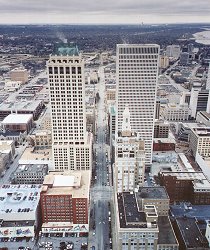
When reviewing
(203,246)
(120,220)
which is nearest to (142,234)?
(120,220)

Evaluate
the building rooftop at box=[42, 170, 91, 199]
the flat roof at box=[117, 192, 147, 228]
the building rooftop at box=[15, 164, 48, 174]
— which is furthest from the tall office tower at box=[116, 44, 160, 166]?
the building rooftop at box=[15, 164, 48, 174]

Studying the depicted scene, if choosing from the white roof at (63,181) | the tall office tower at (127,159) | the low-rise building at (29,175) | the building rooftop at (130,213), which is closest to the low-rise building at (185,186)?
the tall office tower at (127,159)

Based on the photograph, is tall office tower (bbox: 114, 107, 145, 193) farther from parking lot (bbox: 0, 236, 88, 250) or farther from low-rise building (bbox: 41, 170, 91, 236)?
parking lot (bbox: 0, 236, 88, 250)

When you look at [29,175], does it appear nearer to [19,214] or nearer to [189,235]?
[19,214]

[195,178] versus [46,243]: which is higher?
[195,178]

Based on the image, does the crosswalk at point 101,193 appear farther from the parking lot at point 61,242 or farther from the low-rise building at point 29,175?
the parking lot at point 61,242

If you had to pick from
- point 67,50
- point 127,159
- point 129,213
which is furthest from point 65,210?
point 67,50

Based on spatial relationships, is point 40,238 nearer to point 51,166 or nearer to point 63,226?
point 63,226
